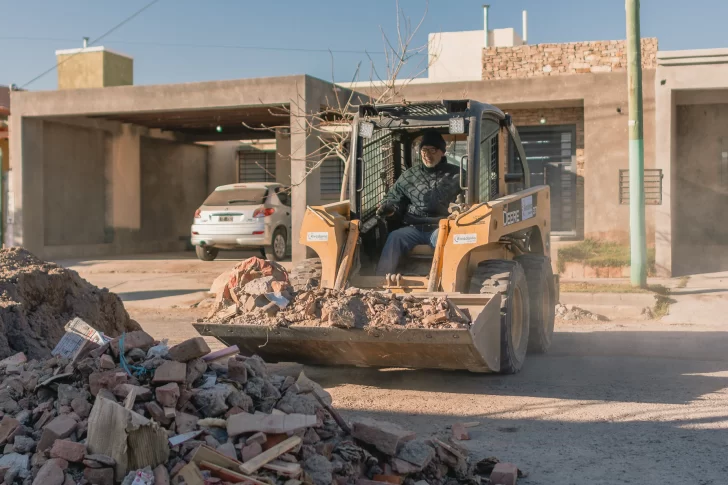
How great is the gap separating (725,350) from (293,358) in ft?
15.7

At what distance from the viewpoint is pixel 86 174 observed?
22312mm

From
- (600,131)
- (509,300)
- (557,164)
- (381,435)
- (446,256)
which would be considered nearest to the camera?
(381,435)

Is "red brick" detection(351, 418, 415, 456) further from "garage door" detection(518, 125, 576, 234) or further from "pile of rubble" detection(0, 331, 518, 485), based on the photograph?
"garage door" detection(518, 125, 576, 234)

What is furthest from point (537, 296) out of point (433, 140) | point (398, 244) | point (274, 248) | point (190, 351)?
point (274, 248)

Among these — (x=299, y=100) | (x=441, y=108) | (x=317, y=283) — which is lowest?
(x=317, y=283)

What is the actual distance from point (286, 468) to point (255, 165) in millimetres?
23084

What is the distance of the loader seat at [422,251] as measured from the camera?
8.15 m

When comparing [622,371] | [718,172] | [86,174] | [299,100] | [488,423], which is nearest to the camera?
[488,423]

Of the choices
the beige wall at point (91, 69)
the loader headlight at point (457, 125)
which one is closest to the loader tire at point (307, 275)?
the loader headlight at point (457, 125)

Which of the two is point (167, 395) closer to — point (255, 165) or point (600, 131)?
point (600, 131)

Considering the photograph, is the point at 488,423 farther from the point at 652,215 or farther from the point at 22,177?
the point at 22,177

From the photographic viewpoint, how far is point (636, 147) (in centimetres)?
1395

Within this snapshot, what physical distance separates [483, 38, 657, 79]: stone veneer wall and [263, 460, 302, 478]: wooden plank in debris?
17.4m

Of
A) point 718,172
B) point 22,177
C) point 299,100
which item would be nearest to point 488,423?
point 299,100
